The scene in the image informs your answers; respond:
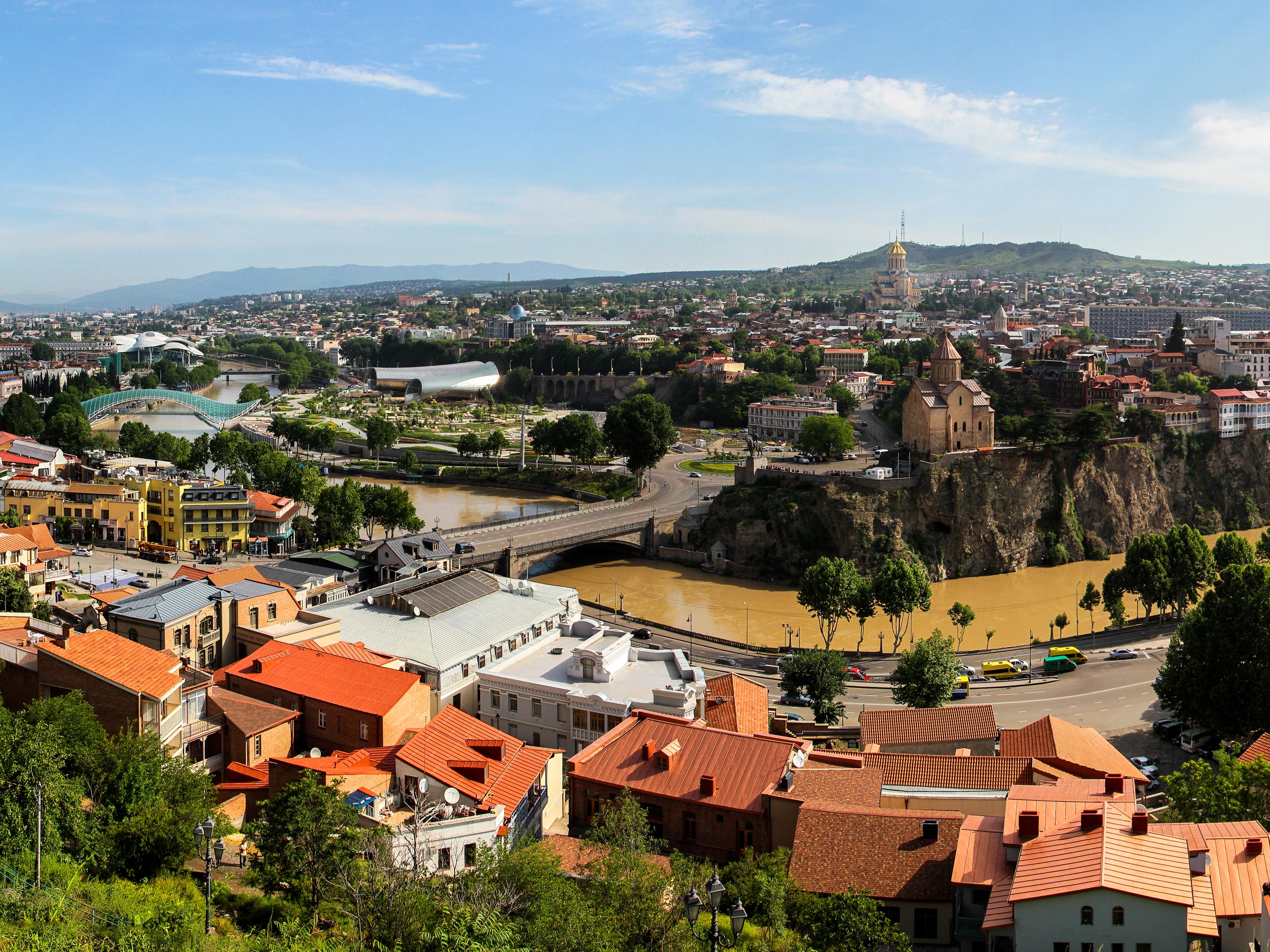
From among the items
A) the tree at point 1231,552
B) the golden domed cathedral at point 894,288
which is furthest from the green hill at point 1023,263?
the tree at point 1231,552

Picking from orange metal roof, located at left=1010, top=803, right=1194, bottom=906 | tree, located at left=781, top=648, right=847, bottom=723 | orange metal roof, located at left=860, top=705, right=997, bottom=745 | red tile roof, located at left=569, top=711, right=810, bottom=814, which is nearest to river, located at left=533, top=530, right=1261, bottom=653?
tree, located at left=781, top=648, right=847, bottom=723

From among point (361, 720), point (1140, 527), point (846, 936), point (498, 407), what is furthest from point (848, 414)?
point (846, 936)

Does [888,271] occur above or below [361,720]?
above

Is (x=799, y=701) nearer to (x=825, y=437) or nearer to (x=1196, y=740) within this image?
(x=1196, y=740)

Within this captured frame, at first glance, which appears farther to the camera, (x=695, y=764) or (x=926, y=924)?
(x=695, y=764)

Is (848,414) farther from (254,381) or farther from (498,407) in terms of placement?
(254,381)

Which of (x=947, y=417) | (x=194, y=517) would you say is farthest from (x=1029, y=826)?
(x=947, y=417)
